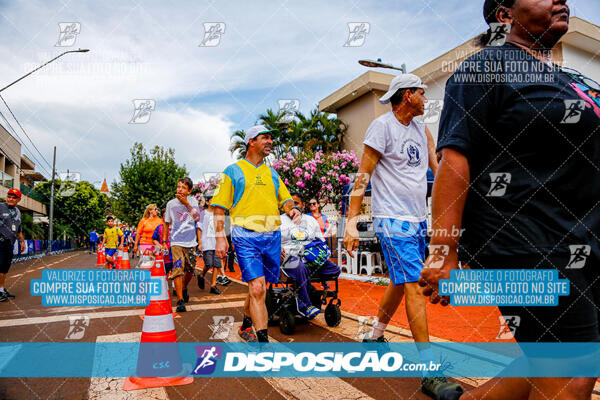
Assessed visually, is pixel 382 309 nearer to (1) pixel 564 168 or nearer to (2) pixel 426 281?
(2) pixel 426 281

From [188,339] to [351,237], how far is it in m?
2.35

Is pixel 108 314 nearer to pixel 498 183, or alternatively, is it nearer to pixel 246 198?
pixel 246 198

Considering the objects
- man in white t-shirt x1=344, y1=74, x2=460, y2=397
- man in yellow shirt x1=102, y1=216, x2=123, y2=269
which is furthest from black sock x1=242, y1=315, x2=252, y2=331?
man in yellow shirt x1=102, y1=216, x2=123, y2=269

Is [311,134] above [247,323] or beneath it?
above

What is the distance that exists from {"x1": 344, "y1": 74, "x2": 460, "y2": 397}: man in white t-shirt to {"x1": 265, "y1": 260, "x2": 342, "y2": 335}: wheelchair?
1.35 m

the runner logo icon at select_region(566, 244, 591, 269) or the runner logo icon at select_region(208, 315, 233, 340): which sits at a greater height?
the runner logo icon at select_region(566, 244, 591, 269)

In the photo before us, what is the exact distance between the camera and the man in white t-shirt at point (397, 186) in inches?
119

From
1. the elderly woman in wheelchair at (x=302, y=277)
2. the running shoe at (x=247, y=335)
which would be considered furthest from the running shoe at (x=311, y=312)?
the running shoe at (x=247, y=335)

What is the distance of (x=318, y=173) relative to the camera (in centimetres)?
1947

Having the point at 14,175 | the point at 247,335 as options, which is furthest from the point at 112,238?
the point at 14,175

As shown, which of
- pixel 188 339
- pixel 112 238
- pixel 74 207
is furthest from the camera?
pixel 74 207

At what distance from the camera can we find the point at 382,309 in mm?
3252

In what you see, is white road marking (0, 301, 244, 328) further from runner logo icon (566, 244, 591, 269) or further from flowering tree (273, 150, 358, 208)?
flowering tree (273, 150, 358, 208)

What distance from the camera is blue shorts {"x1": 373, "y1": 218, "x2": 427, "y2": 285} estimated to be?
294cm
